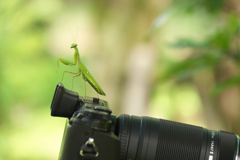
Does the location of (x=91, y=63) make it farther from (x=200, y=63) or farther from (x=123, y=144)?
(x=123, y=144)

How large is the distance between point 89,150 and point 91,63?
200 cm

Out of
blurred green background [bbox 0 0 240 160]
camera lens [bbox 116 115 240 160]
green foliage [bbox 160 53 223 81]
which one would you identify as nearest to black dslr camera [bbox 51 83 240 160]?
camera lens [bbox 116 115 240 160]

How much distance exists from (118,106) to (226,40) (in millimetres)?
1428

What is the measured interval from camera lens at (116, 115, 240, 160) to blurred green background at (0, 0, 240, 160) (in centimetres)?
135

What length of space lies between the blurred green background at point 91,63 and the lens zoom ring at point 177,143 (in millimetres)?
1378

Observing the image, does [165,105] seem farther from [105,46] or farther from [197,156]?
[197,156]

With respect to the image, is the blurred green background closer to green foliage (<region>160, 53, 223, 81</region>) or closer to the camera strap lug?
green foliage (<region>160, 53, 223, 81</region>)

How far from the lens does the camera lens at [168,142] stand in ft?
2.08

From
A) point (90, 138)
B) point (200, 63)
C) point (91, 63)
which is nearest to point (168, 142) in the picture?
point (90, 138)

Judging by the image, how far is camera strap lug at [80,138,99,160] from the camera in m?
0.51

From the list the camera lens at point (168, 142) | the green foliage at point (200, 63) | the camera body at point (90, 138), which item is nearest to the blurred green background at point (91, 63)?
the green foliage at point (200, 63)

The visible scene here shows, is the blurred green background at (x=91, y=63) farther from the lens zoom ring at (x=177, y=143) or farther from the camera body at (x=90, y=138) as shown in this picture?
the camera body at (x=90, y=138)

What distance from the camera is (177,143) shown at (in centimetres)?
65

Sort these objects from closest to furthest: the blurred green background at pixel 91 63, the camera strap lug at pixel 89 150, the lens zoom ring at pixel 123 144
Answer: the camera strap lug at pixel 89 150, the lens zoom ring at pixel 123 144, the blurred green background at pixel 91 63
